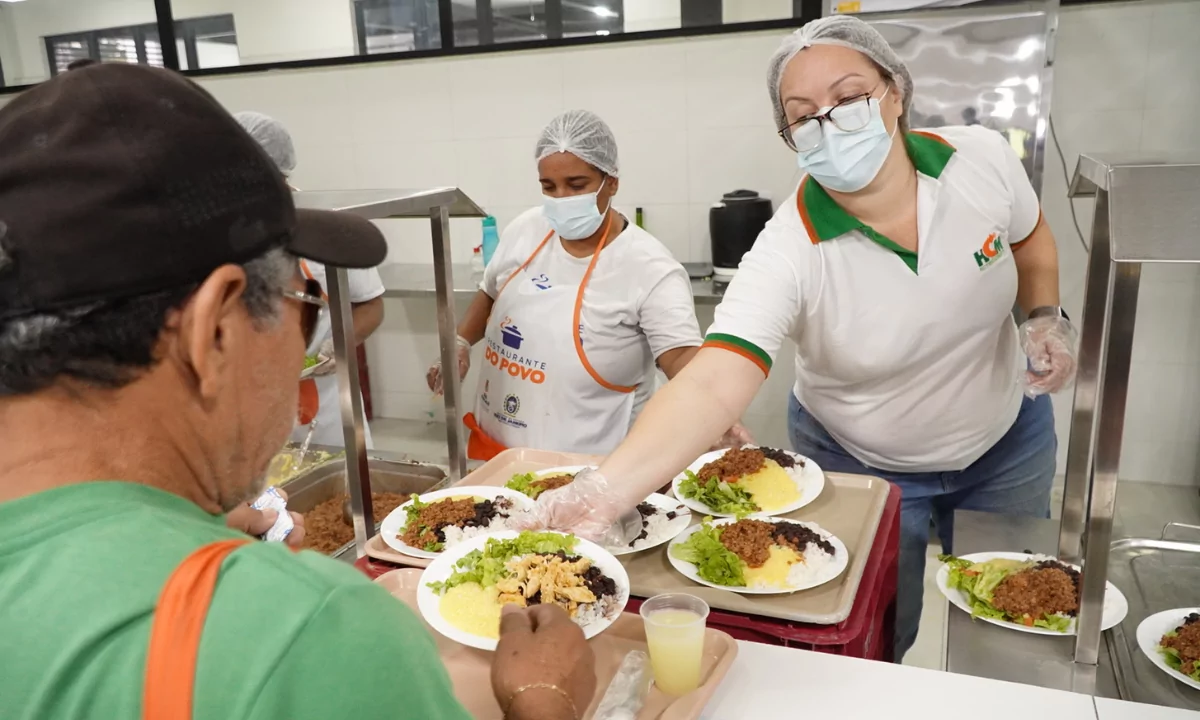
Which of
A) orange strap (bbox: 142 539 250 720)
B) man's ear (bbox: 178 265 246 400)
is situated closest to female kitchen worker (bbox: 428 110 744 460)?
man's ear (bbox: 178 265 246 400)

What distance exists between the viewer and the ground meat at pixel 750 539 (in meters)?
1.45

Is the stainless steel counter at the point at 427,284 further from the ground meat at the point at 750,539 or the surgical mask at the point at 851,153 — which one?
the ground meat at the point at 750,539

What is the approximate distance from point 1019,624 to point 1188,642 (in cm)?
23

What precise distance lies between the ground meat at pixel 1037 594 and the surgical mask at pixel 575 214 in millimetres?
1523

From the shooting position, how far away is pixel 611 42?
13.4 feet

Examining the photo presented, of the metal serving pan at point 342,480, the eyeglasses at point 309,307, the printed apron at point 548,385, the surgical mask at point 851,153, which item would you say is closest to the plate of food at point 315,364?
the metal serving pan at point 342,480

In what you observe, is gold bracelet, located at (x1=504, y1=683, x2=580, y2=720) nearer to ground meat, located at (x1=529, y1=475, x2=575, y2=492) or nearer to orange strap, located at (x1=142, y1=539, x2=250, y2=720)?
orange strap, located at (x1=142, y1=539, x2=250, y2=720)

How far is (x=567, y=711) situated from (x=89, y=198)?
0.74 meters

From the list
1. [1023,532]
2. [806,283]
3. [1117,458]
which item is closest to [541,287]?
[806,283]

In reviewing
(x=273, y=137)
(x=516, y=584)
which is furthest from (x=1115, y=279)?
(x=273, y=137)

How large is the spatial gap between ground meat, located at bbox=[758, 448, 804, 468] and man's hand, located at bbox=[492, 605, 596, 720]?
89 centimetres

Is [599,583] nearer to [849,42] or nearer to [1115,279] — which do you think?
[1115,279]

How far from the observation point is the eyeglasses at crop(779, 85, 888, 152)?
183cm

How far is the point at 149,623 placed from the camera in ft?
1.94
